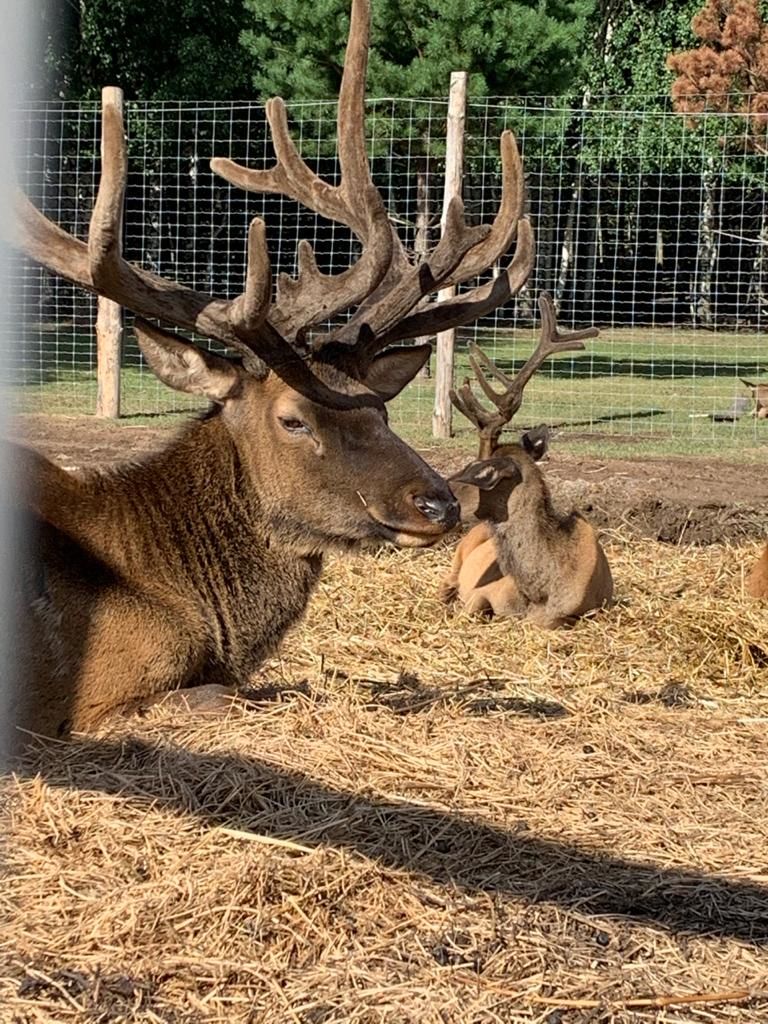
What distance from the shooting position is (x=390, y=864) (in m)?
3.84

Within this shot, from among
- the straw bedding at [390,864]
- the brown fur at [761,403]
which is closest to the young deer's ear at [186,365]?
the straw bedding at [390,864]

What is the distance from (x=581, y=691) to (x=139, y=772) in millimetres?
2720

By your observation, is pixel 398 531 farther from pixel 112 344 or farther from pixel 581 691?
pixel 112 344

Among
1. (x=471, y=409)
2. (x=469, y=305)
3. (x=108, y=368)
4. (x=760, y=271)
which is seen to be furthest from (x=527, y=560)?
(x=760, y=271)

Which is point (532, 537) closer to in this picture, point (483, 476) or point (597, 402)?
point (483, 476)

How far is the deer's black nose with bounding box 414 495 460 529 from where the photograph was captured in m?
5.10

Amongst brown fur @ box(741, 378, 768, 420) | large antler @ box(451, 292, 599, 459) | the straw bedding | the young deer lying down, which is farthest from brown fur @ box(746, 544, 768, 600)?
brown fur @ box(741, 378, 768, 420)

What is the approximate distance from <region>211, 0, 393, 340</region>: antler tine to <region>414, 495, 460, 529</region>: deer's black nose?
762mm

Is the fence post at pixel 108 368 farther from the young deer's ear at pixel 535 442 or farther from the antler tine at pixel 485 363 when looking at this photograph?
the young deer's ear at pixel 535 442

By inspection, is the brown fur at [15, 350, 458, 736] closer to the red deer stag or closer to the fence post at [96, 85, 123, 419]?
the red deer stag

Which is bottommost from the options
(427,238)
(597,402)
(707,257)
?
(597,402)

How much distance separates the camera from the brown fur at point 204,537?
16.1 ft

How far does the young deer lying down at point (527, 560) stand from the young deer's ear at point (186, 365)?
12.6ft

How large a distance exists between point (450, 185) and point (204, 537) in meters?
9.71
